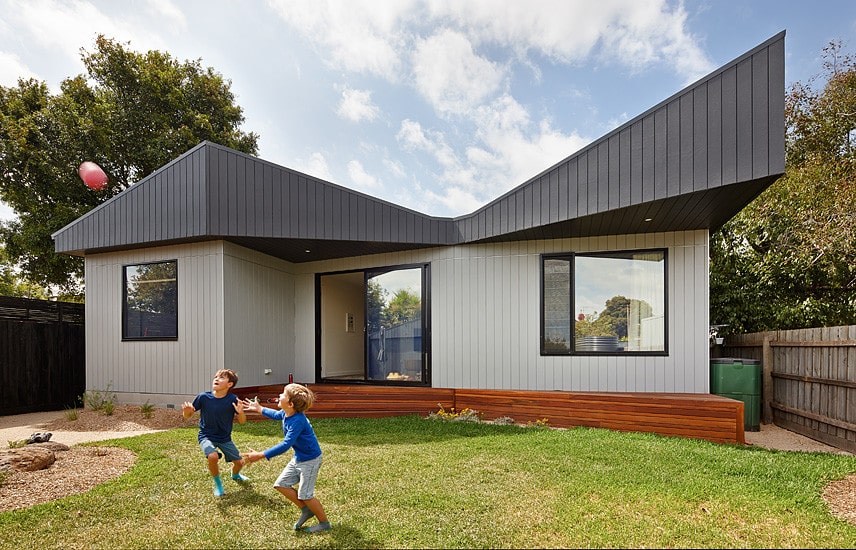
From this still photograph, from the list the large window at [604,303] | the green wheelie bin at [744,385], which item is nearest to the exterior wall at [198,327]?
the large window at [604,303]

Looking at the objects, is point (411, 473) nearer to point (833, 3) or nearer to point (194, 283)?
point (194, 283)

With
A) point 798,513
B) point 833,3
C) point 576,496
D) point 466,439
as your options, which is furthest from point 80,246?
point 833,3

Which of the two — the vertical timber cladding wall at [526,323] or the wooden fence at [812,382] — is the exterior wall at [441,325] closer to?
the vertical timber cladding wall at [526,323]

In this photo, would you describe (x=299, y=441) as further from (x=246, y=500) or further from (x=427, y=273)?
(x=427, y=273)

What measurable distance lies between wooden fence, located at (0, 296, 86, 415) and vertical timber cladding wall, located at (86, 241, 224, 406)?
41.8 inches

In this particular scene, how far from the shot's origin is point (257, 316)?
27.4 feet

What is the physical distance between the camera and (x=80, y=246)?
27.9 ft

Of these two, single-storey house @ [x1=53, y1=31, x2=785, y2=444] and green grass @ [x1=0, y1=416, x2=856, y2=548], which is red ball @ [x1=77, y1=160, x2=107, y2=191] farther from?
green grass @ [x1=0, y1=416, x2=856, y2=548]

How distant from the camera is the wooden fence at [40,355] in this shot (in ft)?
27.9

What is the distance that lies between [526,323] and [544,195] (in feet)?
6.72

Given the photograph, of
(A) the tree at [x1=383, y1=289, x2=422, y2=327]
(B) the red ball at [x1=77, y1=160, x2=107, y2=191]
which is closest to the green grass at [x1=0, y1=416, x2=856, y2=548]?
(A) the tree at [x1=383, y1=289, x2=422, y2=327]

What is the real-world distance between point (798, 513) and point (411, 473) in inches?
113

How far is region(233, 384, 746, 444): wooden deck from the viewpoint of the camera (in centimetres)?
591

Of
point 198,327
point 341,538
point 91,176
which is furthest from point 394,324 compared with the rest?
point 91,176
